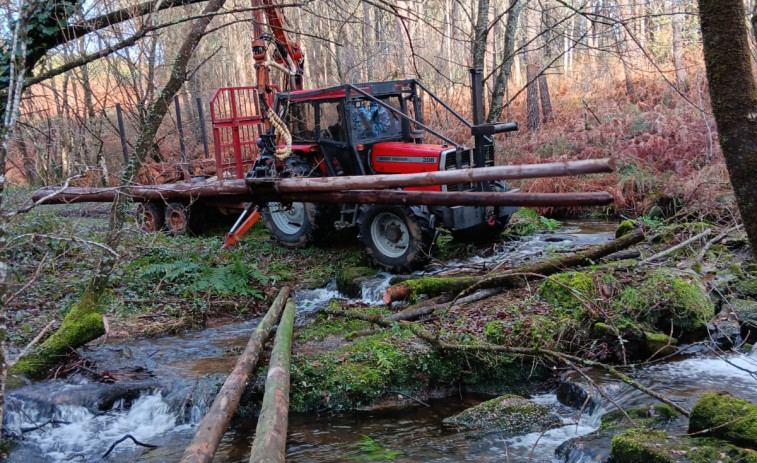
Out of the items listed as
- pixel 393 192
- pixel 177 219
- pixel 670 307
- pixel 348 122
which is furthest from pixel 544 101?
pixel 670 307

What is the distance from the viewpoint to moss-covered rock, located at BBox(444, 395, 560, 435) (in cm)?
506

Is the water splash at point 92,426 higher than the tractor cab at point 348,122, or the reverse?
the tractor cab at point 348,122

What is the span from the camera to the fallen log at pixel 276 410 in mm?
3568

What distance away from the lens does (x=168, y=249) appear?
935 cm

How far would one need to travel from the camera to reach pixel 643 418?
15.7 ft

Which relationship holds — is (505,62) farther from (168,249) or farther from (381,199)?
(168,249)

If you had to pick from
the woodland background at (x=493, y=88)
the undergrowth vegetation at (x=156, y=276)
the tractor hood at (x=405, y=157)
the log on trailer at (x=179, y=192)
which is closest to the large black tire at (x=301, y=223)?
the undergrowth vegetation at (x=156, y=276)

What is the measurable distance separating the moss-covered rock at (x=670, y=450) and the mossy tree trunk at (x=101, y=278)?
13.3ft

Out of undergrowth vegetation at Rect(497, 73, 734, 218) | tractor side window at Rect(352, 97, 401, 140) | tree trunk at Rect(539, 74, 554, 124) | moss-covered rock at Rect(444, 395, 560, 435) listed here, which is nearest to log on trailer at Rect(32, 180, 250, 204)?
tractor side window at Rect(352, 97, 401, 140)

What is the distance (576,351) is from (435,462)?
7.09 feet

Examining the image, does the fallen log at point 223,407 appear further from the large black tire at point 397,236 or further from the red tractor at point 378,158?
the red tractor at point 378,158

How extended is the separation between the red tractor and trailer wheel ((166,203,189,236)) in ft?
8.15

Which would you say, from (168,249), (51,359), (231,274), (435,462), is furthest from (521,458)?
(168,249)

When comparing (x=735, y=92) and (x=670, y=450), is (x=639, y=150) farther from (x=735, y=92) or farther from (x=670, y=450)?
(x=735, y=92)
